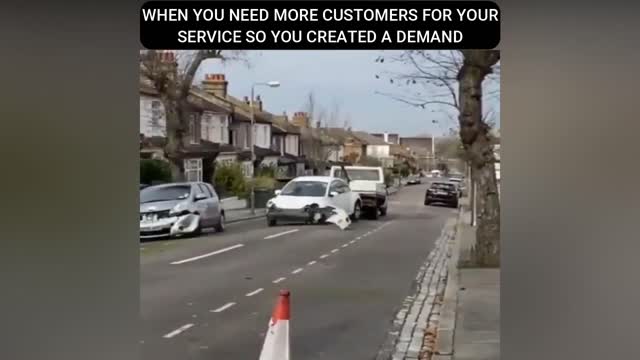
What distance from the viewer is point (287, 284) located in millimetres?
6039

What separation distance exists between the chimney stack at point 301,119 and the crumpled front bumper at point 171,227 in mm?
1041

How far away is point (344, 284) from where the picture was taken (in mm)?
6129

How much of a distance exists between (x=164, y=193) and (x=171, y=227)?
0.28m

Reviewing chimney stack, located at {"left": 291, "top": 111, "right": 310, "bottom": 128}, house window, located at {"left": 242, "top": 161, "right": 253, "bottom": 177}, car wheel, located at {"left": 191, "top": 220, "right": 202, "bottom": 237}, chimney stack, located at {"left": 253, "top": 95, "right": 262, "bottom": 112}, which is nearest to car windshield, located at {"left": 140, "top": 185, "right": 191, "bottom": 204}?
→ car wheel, located at {"left": 191, "top": 220, "right": 202, "bottom": 237}

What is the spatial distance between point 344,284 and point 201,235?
117cm

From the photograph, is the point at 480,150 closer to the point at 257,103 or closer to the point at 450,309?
the point at 450,309

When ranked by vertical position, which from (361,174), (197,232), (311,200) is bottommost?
(197,232)

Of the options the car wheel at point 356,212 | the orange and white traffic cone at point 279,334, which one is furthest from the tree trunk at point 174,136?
the car wheel at point 356,212

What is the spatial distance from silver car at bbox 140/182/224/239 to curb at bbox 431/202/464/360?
72.1 inches

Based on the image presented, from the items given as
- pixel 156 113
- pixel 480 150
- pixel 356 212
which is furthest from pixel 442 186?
pixel 156 113

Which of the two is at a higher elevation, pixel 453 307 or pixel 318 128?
pixel 318 128
